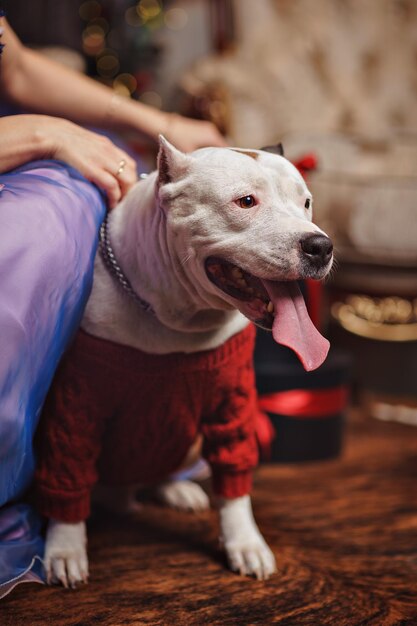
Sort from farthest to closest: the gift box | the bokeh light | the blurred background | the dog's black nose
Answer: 1. the bokeh light
2. the blurred background
3. the gift box
4. the dog's black nose

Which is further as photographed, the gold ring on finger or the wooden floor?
the gold ring on finger

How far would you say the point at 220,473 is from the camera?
1.08 metres

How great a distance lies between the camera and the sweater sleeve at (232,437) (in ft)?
3.46

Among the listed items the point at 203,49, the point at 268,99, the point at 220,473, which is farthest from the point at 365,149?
the point at 220,473

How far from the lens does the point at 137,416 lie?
1.03 m

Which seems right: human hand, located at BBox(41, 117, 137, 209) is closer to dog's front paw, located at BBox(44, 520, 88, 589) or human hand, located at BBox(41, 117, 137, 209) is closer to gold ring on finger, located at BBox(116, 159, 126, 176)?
gold ring on finger, located at BBox(116, 159, 126, 176)

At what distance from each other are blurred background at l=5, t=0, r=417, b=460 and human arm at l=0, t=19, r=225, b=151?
1.53ft

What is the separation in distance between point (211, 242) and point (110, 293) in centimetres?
19

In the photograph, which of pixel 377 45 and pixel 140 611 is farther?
pixel 377 45

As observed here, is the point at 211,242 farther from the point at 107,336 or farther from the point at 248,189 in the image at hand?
the point at 107,336

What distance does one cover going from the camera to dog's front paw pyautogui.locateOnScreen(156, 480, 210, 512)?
51.0 inches

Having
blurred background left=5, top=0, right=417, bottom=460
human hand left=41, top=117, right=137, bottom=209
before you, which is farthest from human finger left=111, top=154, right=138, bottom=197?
blurred background left=5, top=0, right=417, bottom=460

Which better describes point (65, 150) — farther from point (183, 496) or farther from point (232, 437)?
point (183, 496)

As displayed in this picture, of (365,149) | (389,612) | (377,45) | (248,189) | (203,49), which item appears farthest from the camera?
(203,49)
